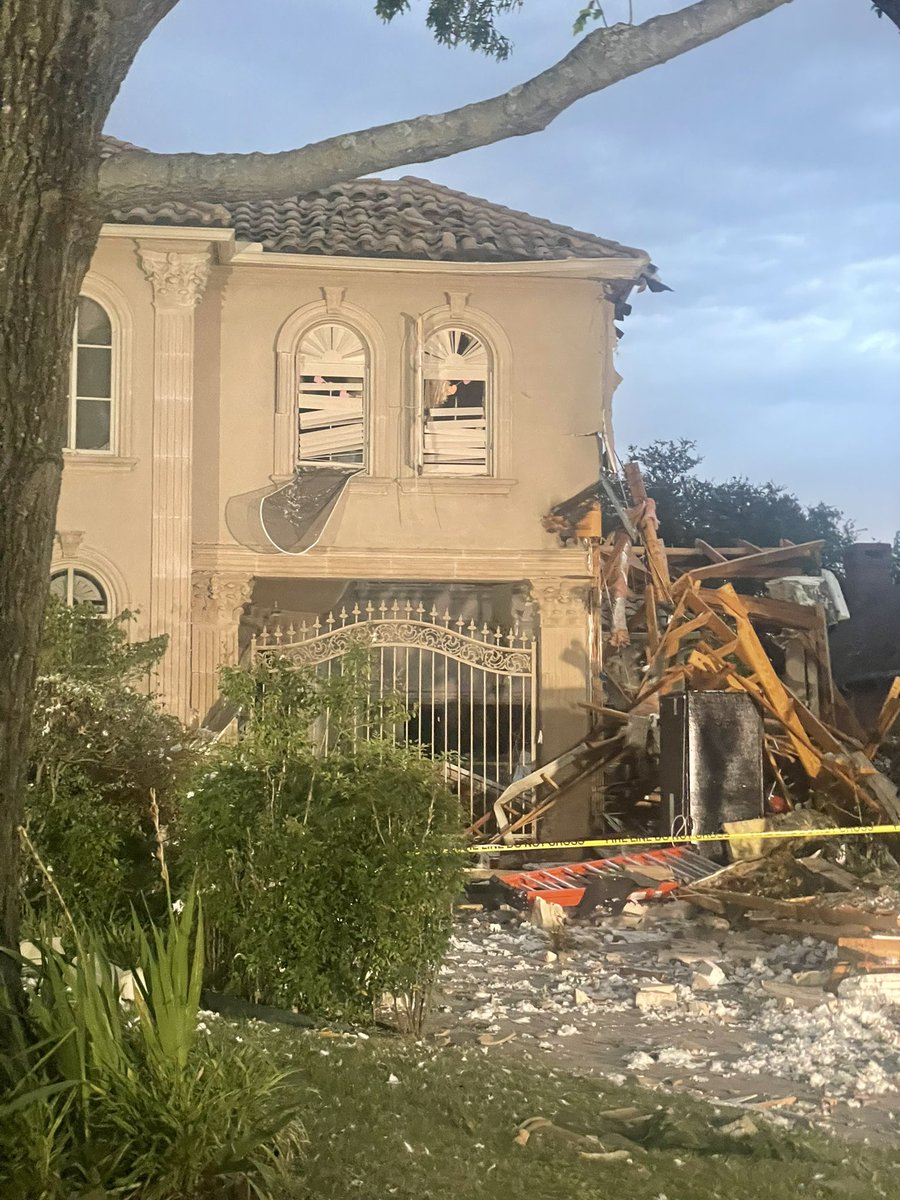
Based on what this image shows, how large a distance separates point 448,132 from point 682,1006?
190 inches

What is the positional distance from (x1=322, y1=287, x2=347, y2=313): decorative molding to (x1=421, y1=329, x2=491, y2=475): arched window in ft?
3.50

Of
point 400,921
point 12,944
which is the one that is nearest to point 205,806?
point 400,921

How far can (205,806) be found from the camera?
5.87 meters

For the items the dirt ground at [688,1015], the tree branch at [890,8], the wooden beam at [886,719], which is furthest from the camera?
the wooden beam at [886,719]

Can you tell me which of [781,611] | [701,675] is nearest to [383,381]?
[701,675]

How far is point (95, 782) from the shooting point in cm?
760

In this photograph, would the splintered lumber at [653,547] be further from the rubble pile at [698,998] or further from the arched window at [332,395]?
the rubble pile at [698,998]

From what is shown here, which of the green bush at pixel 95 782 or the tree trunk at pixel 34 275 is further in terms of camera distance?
the green bush at pixel 95 782

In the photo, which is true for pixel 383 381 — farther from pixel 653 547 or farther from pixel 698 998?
pixel 698 998

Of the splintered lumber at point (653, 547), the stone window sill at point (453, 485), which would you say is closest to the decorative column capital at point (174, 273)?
the stone window sill at point (453, 485)

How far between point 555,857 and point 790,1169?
8.75m

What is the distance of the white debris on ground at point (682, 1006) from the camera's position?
18.3ft

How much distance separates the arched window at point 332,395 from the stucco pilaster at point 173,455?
1.31 metres

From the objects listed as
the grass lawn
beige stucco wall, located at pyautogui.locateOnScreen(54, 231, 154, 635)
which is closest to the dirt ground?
the grass lawn
